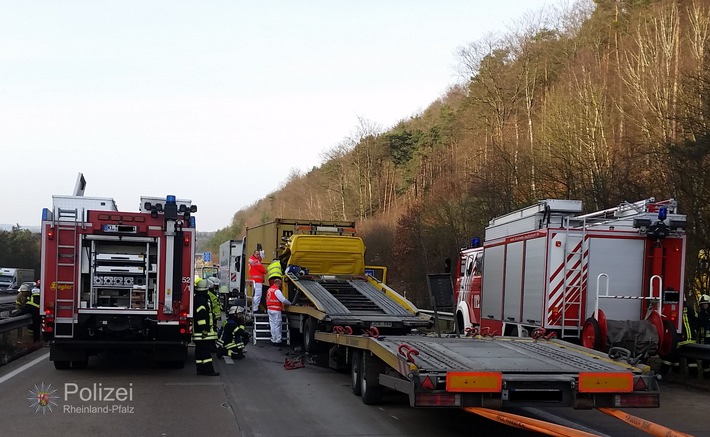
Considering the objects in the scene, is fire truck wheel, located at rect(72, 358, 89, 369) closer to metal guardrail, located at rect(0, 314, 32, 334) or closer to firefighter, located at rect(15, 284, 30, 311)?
metal guardrail, located at rect(0, 314, 32, 334)

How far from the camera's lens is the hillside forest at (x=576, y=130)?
752 inches

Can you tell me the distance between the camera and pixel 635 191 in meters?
21.3

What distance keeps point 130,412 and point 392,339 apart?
10.7ft

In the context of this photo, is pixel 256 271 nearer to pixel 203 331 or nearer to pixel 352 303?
pixel 352 303

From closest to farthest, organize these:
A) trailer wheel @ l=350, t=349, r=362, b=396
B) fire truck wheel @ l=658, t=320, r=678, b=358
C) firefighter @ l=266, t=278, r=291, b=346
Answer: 1. trailer wheel @ l=350, t=349, r=362, b=396
2. fire truck wheel @ l=658, t=320, r=678, b=358
3. firefighter @ l=266, t=278, r=291, b=346

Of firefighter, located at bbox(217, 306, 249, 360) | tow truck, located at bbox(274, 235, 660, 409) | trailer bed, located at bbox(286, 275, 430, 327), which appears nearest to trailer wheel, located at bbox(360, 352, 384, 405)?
tow truck, located at bbox(274, 235, 660, 409)

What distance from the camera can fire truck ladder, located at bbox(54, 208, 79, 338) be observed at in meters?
12.3

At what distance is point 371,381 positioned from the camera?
32.2 feet

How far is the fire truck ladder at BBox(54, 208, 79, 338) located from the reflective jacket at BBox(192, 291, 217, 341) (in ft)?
6.21

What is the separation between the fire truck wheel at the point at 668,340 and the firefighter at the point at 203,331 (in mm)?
7078

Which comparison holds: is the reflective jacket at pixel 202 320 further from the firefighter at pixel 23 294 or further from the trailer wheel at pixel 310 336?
the firefighter at pixel 23 294

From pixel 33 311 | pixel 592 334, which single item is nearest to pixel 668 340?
pixel 592 334

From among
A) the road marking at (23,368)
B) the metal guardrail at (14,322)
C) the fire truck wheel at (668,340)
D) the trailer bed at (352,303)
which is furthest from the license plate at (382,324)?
the metal guardrail at (14,322)

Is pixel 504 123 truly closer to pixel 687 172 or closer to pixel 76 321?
pixel 687 172
